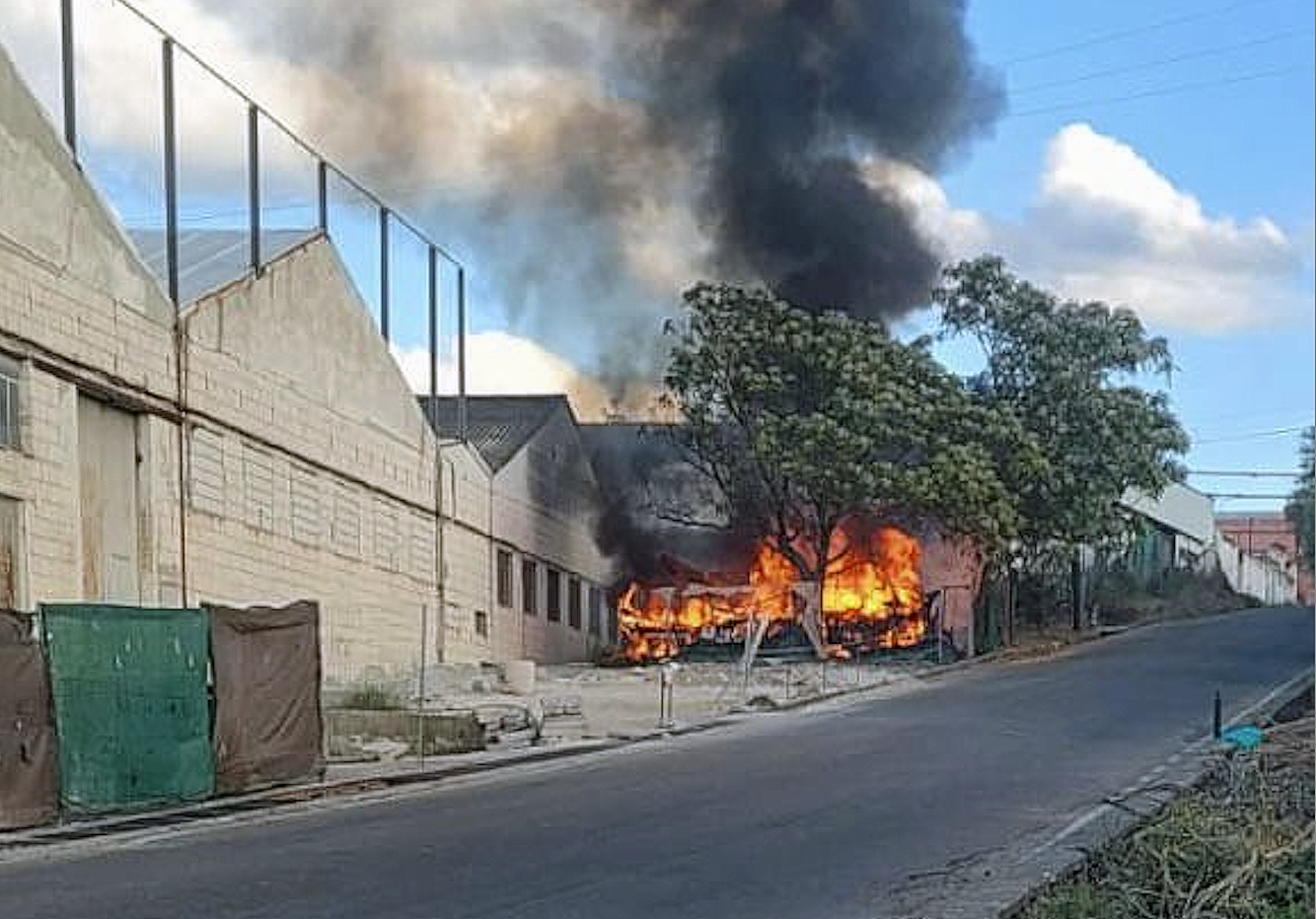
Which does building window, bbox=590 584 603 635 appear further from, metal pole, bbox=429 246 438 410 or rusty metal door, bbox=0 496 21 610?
rusty metal door, bbox=0 496 21 610

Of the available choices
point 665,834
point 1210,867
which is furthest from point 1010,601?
point 1210,867

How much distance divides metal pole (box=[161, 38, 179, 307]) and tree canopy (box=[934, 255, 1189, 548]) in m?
21.8

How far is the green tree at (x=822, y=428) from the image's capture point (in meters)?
36.6

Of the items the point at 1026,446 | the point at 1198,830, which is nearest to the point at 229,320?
the point at 1198,830

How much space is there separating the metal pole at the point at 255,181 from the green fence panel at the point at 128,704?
1064 centimetres

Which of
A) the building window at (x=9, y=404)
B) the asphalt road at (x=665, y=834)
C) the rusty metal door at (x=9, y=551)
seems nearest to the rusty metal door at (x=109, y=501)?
the building window at (x=9, y=404)

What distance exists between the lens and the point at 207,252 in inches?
959

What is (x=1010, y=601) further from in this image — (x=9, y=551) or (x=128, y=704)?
(x=128, y=704)

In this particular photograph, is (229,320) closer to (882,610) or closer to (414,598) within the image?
(414,598)

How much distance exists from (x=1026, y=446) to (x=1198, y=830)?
3040 centimetres

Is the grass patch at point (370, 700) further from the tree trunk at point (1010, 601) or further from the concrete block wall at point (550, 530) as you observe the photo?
the tree trunk at point (1010, 601)

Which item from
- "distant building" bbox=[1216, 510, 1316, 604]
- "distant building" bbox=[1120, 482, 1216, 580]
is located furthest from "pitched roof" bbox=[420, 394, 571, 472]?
"distant building" bbox=[1216, 510, 1316, 604]

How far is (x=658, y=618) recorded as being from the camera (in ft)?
138

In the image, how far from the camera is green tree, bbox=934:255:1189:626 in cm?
4006
